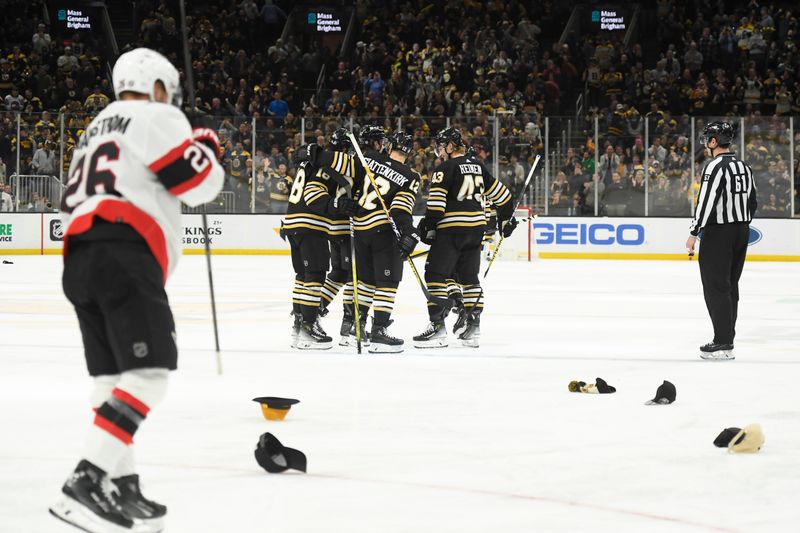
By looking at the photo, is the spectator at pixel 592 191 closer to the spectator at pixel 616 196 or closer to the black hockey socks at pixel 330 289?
the spectator at pixel 616 196

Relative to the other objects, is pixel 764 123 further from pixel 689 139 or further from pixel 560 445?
pixel 560 445

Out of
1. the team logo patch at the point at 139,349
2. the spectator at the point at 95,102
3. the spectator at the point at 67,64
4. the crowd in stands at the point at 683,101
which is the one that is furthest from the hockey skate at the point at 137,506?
the spectator at the point at 67,64

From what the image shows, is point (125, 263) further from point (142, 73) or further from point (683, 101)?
point (683, 101)

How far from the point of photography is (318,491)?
4.05 m

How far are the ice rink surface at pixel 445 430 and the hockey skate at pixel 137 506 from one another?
0.17 meters

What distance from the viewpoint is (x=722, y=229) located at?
7910 mm

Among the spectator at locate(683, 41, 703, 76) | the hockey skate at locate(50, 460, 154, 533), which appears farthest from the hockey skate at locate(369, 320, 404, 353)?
the spectator at locate(683, 41, 703, 76)

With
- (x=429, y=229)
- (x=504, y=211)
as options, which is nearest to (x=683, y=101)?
(x=504, y=211)

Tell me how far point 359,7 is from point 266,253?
28.6 ft

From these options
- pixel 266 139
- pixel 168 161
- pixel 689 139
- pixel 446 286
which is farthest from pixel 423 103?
pixel 168 161

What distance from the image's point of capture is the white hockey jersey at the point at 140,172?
344cm

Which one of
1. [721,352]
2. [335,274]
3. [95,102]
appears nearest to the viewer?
[721,352]

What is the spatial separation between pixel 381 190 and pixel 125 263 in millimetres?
5036

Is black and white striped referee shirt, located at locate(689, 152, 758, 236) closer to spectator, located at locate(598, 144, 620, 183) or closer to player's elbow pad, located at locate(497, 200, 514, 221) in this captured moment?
player's elbow pad, located at locate(497, 200, 514, 221)
